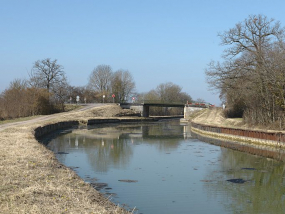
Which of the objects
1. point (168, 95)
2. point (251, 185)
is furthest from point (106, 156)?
point (168, 95)

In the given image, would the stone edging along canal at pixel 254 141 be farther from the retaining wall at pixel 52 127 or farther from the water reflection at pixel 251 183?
the retaining wall at pixel 52 127

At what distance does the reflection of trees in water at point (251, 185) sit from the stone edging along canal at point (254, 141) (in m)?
2.78

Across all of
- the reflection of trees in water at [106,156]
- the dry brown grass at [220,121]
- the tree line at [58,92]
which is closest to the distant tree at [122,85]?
the tree line at [58,92]

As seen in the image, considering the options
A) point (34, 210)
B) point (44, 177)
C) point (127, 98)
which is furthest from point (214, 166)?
point (127, 98)

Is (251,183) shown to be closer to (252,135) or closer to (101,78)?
(252,135)

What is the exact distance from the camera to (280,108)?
3097 cm

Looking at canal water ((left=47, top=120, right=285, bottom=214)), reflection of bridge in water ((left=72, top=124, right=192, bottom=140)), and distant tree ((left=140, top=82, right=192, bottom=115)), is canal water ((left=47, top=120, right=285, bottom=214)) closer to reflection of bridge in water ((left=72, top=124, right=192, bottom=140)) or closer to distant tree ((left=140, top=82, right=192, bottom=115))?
reflection of bridge in water ((left=72, top=124, right=192, bottom=140))

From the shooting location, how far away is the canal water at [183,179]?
1137 centimetres

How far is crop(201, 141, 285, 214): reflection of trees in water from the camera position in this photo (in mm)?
11367

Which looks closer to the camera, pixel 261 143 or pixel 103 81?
pixel 261 143

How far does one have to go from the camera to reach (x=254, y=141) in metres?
28.9

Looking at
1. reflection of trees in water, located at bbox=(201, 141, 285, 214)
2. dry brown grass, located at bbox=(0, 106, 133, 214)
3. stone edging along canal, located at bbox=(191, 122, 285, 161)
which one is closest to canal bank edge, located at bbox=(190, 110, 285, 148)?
stone edging along canal, located at bbox=(191, 122, 285, 161)

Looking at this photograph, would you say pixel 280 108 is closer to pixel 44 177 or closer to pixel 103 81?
pixel 44 177

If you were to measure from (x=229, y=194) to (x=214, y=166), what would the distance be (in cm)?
628
